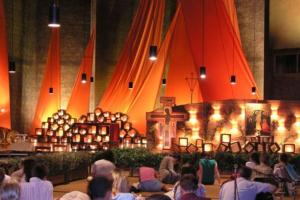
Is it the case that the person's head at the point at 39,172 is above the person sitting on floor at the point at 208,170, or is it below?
above

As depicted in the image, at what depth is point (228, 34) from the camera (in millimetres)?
22328

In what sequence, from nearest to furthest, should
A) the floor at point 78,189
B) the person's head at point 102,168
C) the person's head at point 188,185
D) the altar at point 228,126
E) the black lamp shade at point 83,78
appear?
the person's head at point 188,185
the person's head at point 102,168
the floor at point 78,189
the altar at point 228,126
the black lamp shade at point 83,78

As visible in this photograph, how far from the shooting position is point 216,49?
22.2m

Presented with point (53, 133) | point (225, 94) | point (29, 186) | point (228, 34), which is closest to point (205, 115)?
point (225, 94)

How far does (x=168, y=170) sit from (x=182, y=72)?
10.3 meters

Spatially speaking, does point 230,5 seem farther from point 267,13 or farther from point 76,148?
point 76,148

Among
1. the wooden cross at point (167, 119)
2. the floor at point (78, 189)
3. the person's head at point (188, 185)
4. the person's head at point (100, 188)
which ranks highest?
the wooden cross at point (167, 119)

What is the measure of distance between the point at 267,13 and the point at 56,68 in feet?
30.1

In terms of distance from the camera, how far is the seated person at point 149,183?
13409 mm

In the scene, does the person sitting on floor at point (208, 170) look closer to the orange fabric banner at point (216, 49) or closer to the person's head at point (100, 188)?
the orange fabric banner at point (216, 49)

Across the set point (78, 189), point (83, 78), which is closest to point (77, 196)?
point (78, 189)

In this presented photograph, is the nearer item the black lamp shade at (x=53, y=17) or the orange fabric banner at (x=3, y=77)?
the black lamp shade at (x=53, y=17)

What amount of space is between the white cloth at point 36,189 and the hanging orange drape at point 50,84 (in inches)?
848

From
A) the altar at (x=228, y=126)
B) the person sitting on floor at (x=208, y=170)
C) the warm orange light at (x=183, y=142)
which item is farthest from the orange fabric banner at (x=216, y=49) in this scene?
the person sitting on floor at (x=208, y=170)
